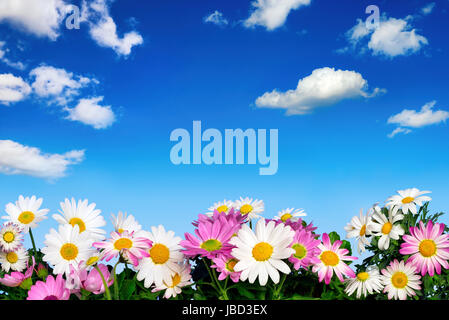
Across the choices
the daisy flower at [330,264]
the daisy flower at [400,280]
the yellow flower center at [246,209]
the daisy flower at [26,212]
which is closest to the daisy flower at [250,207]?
the yellow flower center at [246,209]

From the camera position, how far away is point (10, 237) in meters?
1.74

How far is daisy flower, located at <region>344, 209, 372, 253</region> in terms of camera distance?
1942 millimetres

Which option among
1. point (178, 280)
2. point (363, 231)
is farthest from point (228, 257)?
point (363, 231)

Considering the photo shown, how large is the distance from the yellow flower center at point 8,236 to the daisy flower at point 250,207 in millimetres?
1006

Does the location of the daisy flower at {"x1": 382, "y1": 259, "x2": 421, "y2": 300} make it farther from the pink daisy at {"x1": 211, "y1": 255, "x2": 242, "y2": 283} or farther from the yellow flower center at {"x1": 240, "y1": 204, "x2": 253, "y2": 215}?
the pink daisy at {"x1": 211, "y1": 255, "x2": 242, "y2": 283}

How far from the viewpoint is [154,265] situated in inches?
57.0

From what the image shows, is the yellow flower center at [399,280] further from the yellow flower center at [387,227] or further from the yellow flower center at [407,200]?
the yellow flower center at [407,200]

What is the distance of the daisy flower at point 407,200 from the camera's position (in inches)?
73.6

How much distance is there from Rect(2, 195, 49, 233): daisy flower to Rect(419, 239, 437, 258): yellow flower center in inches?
64.9

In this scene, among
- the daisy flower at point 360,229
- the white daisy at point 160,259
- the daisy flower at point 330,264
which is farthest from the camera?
the daisy flower at point 360,229

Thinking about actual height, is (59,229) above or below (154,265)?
above
